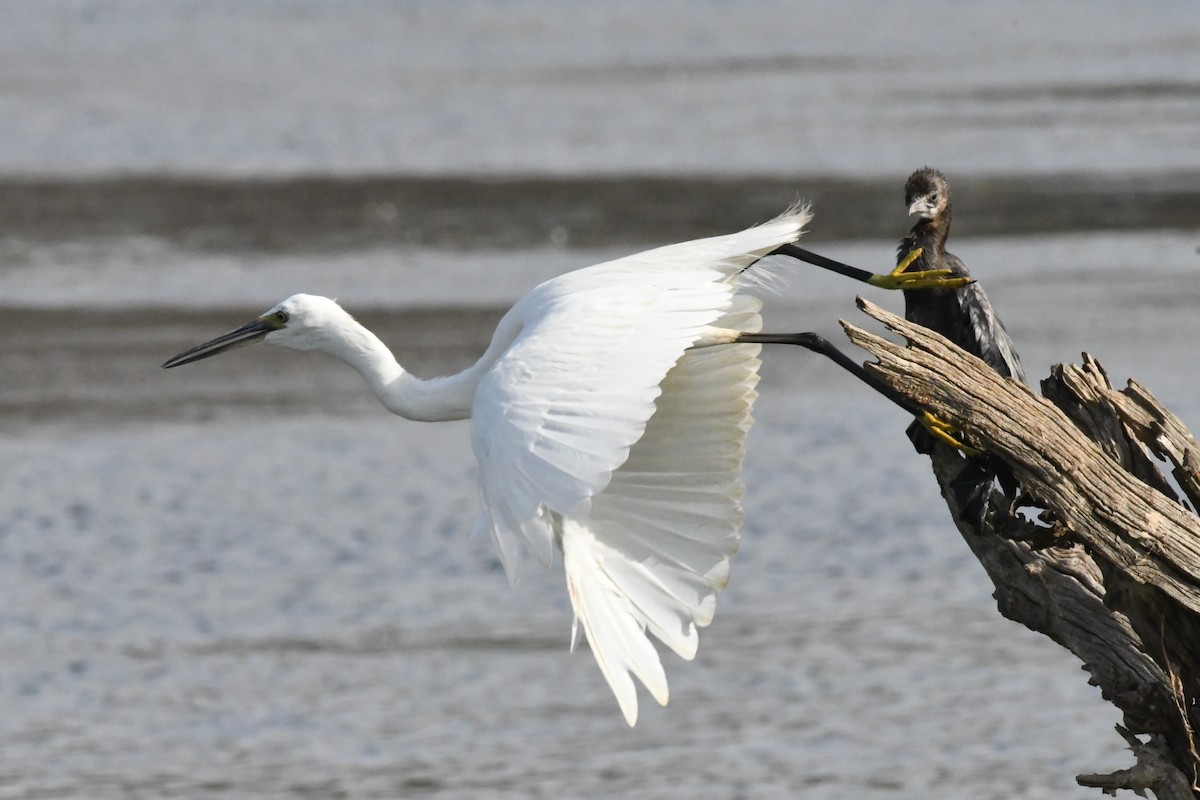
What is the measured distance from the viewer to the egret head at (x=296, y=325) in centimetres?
700

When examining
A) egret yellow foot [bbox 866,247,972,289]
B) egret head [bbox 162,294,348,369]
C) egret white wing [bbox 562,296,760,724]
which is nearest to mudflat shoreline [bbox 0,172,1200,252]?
egret head [bbox 162,294,348,369]

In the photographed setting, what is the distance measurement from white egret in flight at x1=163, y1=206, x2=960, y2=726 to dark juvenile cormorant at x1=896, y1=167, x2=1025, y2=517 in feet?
1.14

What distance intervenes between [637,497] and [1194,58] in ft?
71.9

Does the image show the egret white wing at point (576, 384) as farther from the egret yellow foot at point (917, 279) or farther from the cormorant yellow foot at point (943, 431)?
the cormorant yellow foot at point (943, 431)

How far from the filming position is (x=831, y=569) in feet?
35.9

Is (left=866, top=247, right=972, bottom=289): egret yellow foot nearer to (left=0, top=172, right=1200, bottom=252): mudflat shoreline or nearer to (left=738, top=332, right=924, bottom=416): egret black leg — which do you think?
(left=738, top=332, right=924, bottom=416): egret black leg

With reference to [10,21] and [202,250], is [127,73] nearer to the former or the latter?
[10,21]

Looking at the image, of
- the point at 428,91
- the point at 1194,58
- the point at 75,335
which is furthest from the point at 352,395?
the point at 1194,58

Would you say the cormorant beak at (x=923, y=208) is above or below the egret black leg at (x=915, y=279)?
above

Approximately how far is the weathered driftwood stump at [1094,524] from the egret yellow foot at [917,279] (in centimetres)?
48

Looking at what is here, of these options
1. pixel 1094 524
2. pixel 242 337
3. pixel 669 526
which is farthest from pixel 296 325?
pixel 1094 524

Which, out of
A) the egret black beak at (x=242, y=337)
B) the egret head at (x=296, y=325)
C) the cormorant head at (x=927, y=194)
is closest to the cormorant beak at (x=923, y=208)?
the cormorant head at (x=927, y=194)

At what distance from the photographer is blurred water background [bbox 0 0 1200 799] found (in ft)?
30.5

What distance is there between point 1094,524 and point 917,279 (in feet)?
3.76
